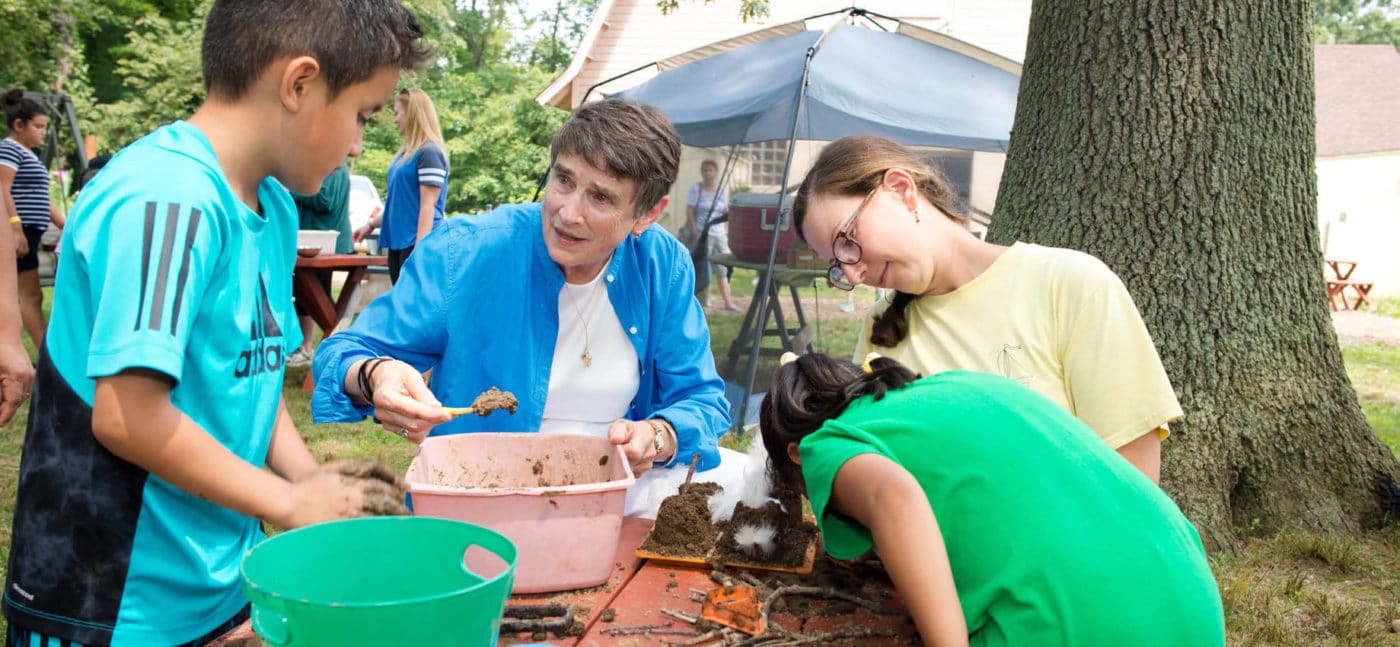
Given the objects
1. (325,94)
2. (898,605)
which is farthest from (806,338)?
(325,94)

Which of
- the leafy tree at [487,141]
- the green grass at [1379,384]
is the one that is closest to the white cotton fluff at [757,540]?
the green grass at [1379,384]

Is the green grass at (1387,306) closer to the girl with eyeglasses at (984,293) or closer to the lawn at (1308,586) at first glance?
the lawn at (1308,586)

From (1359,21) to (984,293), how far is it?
57.6m

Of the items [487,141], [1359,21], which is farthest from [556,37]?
[1359,21]

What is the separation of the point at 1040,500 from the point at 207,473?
1.12 meters

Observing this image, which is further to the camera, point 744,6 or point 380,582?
point 744,6

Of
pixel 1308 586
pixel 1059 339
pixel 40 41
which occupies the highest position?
pixel 40 41

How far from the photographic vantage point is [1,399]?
1961 mm

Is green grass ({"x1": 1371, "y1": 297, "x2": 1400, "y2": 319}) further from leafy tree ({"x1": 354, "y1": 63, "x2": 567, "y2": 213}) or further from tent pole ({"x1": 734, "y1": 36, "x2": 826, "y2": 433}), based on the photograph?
leafy tree ({"x1": 354, "y1": 63, "x2": 567, "y2": 213})

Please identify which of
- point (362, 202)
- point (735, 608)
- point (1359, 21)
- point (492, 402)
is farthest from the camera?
point (1359, 21)

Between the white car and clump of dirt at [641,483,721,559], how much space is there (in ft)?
48.0

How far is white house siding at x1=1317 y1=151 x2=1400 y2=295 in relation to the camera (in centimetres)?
1766

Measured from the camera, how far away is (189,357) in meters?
1.30

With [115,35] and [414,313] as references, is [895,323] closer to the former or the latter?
[414,313]
